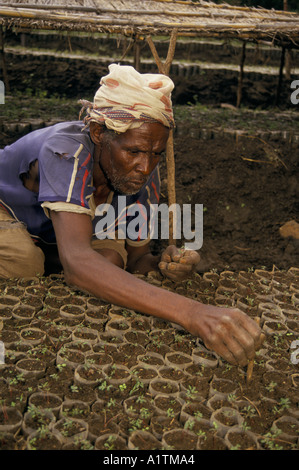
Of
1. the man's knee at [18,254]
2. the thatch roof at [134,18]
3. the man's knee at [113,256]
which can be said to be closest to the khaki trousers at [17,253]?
the man's knee at [18,254]

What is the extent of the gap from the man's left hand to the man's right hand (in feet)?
2.74

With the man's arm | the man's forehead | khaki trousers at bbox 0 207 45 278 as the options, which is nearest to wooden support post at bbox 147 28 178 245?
khaki trousers at bbox 0 207 45 278

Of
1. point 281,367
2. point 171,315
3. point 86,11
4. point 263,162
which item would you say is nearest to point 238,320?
point 171,315

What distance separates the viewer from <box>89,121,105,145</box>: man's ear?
7.93 ft

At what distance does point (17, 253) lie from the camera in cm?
267

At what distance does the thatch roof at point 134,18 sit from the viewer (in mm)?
3873

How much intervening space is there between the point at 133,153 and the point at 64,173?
0.36 meters

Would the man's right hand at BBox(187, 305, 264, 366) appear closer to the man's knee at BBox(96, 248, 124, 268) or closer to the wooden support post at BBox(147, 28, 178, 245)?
the man's knee at BBox(96, 248, 124, 268)

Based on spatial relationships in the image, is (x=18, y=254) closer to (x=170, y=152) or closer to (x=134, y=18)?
(x=170, y=152)

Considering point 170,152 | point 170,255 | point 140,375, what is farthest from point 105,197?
point 140,375

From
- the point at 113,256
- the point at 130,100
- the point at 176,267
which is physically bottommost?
the point at 113,256

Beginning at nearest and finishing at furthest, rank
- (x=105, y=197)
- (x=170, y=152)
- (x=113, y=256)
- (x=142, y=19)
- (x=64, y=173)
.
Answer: (x=64, y=173)
(x=105, y=197)
(x=113, y=256)
(x=170, y=152)
(x=142, y=19)

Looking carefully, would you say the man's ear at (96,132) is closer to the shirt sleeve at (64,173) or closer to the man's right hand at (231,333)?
the shirt sleeve at (64,173)
